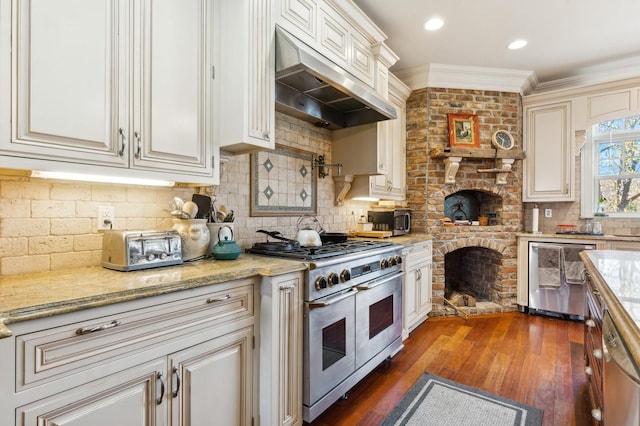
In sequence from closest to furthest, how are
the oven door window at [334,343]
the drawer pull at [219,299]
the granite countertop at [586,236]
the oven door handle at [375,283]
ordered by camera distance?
the drawer pull at [219,299]
the oven door window at [334,343]
the oven door handle at [375,283]
the granite countertop at [586,236]

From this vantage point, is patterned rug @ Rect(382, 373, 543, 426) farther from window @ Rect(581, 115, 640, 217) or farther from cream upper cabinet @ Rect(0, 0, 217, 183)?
→ window @ Rect(581, 115, 640, 217)

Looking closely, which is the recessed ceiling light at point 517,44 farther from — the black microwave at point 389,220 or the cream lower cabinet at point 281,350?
the cream lower cabinet at point 281,350

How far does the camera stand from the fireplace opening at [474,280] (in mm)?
4012

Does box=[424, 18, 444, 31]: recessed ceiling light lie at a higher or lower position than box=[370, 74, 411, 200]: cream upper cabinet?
higher

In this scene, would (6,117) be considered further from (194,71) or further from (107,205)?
A: (194,71)

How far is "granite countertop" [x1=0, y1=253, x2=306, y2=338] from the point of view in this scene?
0.94 metres

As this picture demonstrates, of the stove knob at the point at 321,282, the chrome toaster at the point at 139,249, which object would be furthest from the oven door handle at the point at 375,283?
the chrome toaster at the point at 139,249

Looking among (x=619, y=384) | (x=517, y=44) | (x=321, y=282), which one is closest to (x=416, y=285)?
(x=321, y=282)

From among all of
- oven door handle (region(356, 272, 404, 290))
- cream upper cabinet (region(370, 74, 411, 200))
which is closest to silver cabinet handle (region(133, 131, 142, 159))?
oven door handle (region(356, 272, 404, 290))

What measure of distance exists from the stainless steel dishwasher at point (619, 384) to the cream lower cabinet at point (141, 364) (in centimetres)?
139

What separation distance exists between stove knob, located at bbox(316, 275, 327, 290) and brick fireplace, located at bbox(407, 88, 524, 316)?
2379 millimetres

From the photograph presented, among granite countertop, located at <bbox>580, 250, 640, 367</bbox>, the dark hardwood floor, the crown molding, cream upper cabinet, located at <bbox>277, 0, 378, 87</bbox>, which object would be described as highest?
the crown molding

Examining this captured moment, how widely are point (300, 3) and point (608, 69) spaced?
4008 millimetres

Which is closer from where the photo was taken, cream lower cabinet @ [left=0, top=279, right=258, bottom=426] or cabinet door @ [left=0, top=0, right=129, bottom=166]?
cream lower cabinet @ [left=0, top=279, right=258, bottom=426]
